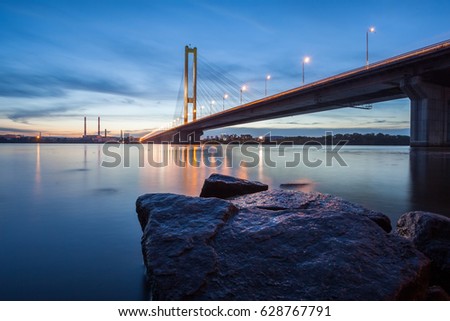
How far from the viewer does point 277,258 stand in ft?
6.16

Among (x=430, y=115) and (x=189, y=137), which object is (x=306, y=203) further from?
(x=189, y=137)

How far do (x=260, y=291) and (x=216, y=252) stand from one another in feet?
1.40

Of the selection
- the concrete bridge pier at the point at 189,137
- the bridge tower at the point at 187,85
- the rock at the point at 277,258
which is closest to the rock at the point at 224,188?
the rock at the point at 277,258

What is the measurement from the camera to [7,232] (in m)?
3.30

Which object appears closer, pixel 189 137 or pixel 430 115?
pixel 430 115

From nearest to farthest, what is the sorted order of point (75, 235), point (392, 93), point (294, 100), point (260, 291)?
point (260, 291) → point (75, 235) → point (392, 93) → point (294, 100)

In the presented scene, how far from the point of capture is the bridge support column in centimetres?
2814

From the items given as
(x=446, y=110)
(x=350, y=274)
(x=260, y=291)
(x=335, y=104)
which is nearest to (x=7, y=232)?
(x=260, y=291)

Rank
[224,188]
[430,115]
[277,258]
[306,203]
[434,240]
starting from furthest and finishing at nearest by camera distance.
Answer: [430,115], [224,188], [306,203], [434,240], [277,258]

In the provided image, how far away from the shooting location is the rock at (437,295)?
1.90 metres

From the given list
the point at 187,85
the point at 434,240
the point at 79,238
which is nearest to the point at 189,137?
the point at 187,85

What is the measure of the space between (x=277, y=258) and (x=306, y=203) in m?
1.26

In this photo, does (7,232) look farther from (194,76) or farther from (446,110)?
(194,76)

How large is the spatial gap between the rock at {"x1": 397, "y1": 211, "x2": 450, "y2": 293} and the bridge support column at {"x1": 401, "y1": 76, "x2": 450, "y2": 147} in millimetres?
29772
